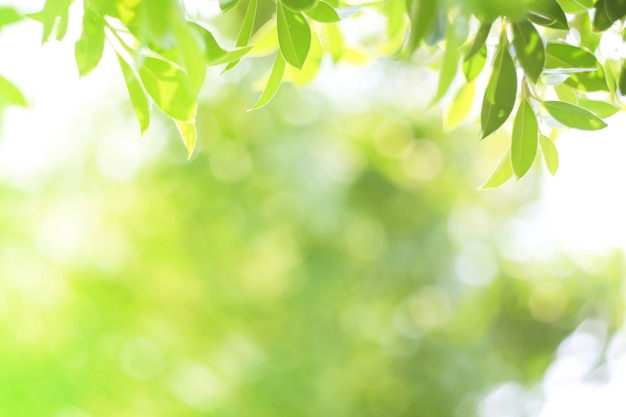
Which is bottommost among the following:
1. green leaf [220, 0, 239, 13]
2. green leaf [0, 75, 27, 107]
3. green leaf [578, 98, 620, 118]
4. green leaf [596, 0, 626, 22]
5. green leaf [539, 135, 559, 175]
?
green leaf [220, 0, 239, 13]

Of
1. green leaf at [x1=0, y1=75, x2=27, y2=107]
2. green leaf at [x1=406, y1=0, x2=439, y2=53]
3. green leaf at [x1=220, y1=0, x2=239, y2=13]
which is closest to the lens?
green leaf at [x1=406, y1=0, x2=439, y2=53]

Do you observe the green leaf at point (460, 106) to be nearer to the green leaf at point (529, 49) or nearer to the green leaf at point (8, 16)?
the green leaf at point (529, 49)

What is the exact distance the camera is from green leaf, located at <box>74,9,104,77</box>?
1.34ft

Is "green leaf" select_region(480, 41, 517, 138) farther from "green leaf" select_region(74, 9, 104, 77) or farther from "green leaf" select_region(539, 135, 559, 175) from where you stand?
"green leaf" select_region(74, 9, 104, 77)

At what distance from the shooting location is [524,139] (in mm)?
428

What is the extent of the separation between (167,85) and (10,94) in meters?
0.17

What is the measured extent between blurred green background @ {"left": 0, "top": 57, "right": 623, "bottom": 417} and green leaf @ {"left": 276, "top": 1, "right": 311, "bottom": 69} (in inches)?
102

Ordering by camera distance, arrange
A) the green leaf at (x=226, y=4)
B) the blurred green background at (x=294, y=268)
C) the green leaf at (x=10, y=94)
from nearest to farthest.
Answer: the green leaf at (x=226, y=4) < the green leaf at (x=10, y=94) < the blurred green background at (x=294, y=268)

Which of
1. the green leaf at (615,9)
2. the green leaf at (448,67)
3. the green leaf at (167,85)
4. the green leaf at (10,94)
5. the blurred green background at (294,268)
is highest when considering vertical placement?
the blurred green background at (294,268)

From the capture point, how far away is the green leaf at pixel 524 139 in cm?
42

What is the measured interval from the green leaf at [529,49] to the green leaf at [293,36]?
0.38 ft

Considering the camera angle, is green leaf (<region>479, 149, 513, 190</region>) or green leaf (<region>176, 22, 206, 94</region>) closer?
green leaf (<region>176, 22, 206, 94</region>)

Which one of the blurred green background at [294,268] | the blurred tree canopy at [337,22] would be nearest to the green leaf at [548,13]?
the blurred tree canopy at [337,22]

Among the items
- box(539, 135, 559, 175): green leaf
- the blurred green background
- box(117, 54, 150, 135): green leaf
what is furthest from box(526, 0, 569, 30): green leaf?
the blurred green background
